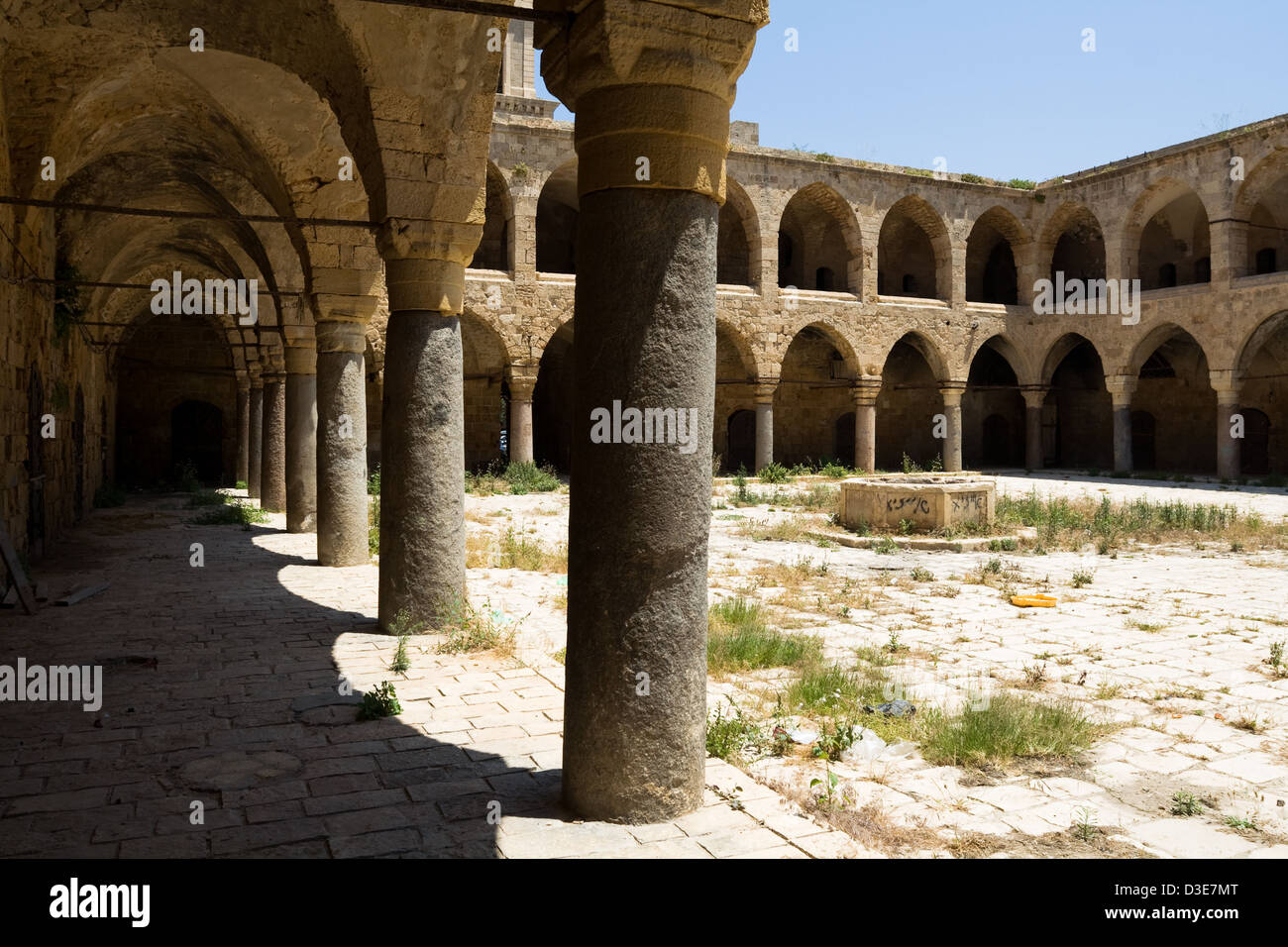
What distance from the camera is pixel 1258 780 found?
389cm

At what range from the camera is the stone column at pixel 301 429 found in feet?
36.0

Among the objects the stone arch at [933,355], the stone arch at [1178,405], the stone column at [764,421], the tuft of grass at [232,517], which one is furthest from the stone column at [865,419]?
the tuft of grass at [232,517]

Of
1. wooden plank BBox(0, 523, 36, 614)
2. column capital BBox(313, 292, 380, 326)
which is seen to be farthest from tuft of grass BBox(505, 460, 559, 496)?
wooden plank BBox(0, 523, 36, 614)

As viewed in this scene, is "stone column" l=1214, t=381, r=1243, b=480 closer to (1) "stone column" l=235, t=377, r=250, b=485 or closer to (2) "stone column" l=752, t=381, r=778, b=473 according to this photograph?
(2) "stone column" l=752, t=381, r=778, b=473

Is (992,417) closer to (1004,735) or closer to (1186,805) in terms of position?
(1004,735)

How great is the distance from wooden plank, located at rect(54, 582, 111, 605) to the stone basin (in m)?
9.10

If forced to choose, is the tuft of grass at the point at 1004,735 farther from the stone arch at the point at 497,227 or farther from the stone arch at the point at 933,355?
the stone arch at the point at 933,355

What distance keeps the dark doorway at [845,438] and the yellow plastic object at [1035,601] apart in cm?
2005

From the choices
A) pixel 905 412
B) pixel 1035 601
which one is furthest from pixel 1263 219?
pixel 1035 601

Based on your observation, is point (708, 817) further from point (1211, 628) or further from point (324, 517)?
point (324, 517)

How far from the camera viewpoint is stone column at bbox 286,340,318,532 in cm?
1097

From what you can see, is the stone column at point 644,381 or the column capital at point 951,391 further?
the column capital at point 951,391

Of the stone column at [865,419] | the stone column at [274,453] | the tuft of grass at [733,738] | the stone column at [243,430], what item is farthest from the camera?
the stone column at [865,419]

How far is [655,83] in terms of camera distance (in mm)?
3062
